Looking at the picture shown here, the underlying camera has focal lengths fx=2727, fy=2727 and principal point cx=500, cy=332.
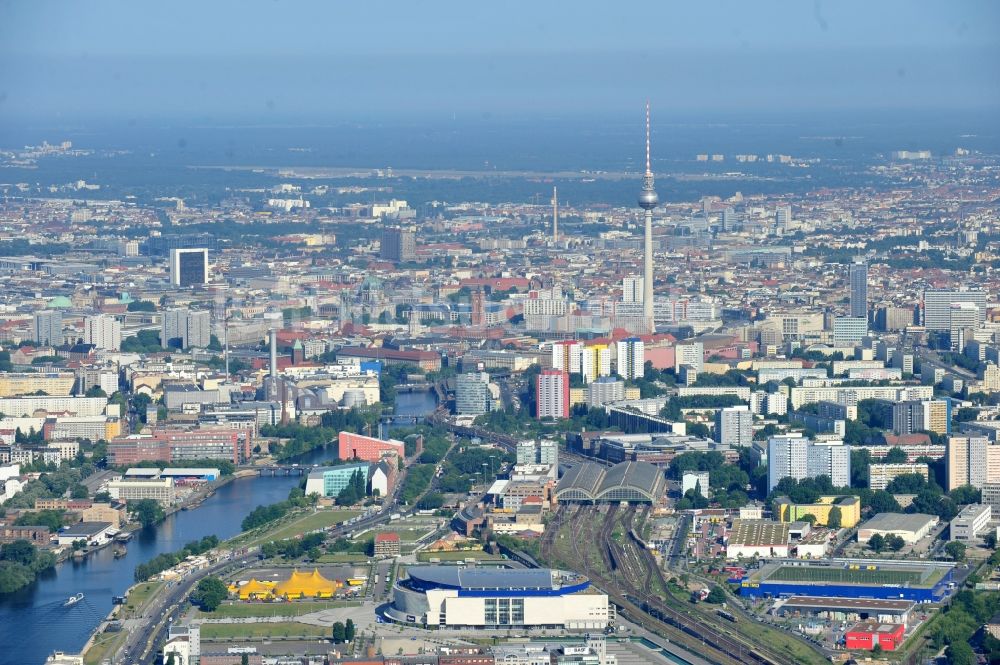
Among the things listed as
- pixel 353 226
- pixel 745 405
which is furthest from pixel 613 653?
pixel 353 226

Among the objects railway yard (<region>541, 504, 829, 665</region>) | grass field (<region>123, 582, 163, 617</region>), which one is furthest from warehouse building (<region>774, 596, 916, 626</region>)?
grass field (<region>123, 582, 163, 617</region>)

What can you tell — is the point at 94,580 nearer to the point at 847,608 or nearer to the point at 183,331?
the point at 847,608

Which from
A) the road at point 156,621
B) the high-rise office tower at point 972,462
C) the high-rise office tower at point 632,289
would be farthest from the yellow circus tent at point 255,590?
the high-rise office tower at point 632,289

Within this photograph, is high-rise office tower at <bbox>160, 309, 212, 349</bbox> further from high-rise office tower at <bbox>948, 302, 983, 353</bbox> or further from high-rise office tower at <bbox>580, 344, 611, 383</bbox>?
high-rise office tower at <bbox>948, 302, 983, 353</bbox>

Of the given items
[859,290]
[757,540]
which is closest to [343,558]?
[757,540]

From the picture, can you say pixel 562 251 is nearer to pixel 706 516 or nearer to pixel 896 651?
pixel 706 516

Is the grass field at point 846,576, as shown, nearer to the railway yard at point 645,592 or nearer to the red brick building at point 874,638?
the railway yard at point 645,592
